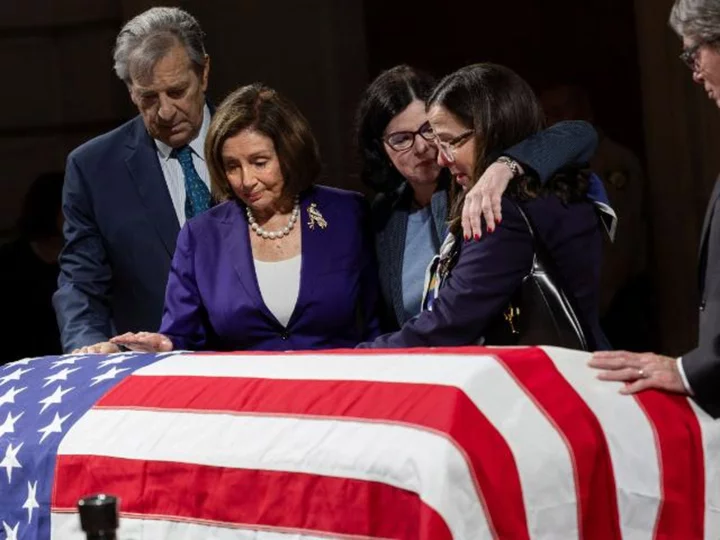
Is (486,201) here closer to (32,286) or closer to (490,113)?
(490,113)

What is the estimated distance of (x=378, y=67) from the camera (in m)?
6.08

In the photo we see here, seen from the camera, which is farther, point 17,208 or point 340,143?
point 17,208

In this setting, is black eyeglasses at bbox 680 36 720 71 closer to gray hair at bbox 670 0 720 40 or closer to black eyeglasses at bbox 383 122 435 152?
gray hair at bbox 670 0 720 40

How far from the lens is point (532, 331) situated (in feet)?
10.2

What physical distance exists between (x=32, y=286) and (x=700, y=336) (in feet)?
13.0

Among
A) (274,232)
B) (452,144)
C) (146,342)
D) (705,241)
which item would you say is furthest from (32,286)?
(705,241)

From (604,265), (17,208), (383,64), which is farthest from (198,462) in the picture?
(17,208)

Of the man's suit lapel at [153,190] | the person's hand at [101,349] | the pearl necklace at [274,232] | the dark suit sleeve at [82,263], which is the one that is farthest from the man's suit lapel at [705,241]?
the dark suit sleeve at [82,263]

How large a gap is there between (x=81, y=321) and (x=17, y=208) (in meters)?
2.50

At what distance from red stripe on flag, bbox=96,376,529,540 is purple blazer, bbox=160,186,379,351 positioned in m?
0.37

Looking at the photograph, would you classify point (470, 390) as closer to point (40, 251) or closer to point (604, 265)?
point (604, 265)

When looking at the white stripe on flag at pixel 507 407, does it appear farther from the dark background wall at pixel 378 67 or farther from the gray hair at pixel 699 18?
the dark background wall at pixel 378 67

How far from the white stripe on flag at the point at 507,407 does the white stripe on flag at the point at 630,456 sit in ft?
0.37

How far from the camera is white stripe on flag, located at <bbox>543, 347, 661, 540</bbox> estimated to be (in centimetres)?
270
